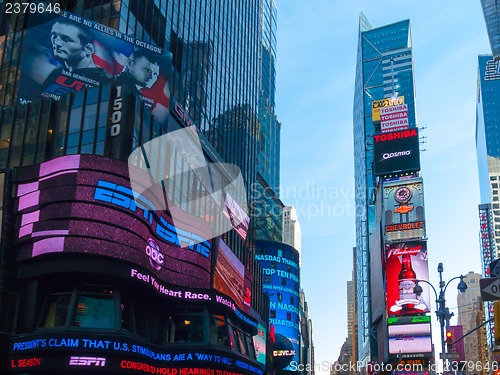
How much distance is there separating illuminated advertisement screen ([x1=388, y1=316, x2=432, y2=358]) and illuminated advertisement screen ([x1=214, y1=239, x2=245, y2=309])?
49.3 m

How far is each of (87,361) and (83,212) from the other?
29.6ft

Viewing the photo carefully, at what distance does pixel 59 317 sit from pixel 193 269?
13.3 metres

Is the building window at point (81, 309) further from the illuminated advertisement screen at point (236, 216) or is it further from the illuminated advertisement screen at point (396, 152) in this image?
the illuminated advertisement screen at point (396, 152)

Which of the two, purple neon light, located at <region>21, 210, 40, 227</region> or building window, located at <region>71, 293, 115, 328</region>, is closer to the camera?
building window, located at <region>71, 293, 115, 328</region>

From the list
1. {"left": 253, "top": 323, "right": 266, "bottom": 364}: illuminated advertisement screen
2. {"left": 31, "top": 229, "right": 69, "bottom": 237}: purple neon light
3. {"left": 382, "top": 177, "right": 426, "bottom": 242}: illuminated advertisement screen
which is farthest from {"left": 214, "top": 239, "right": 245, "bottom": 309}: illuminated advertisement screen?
{"left": 382, "top": 177, "right": 426, "bottom": 242}: illuminated advertisement screen

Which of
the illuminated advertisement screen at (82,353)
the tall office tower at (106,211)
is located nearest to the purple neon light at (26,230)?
the tall office tower at (106,211)

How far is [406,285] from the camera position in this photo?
10788 cm

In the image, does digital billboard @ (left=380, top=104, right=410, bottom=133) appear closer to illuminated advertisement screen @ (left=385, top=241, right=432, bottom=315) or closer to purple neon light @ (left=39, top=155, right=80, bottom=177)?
illuminated advertisement screen @ (left=385, top=241, right=432, bottom=315)

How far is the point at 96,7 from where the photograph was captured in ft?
184

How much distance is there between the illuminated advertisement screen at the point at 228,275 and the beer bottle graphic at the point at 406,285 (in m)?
50.5

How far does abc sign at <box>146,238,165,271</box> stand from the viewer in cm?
4306

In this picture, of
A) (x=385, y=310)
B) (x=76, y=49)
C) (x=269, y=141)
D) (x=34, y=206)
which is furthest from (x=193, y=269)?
(x=269, y=141)

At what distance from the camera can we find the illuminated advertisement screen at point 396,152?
386 feet

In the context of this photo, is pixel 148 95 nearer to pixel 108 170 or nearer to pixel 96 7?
pixel 96 7
